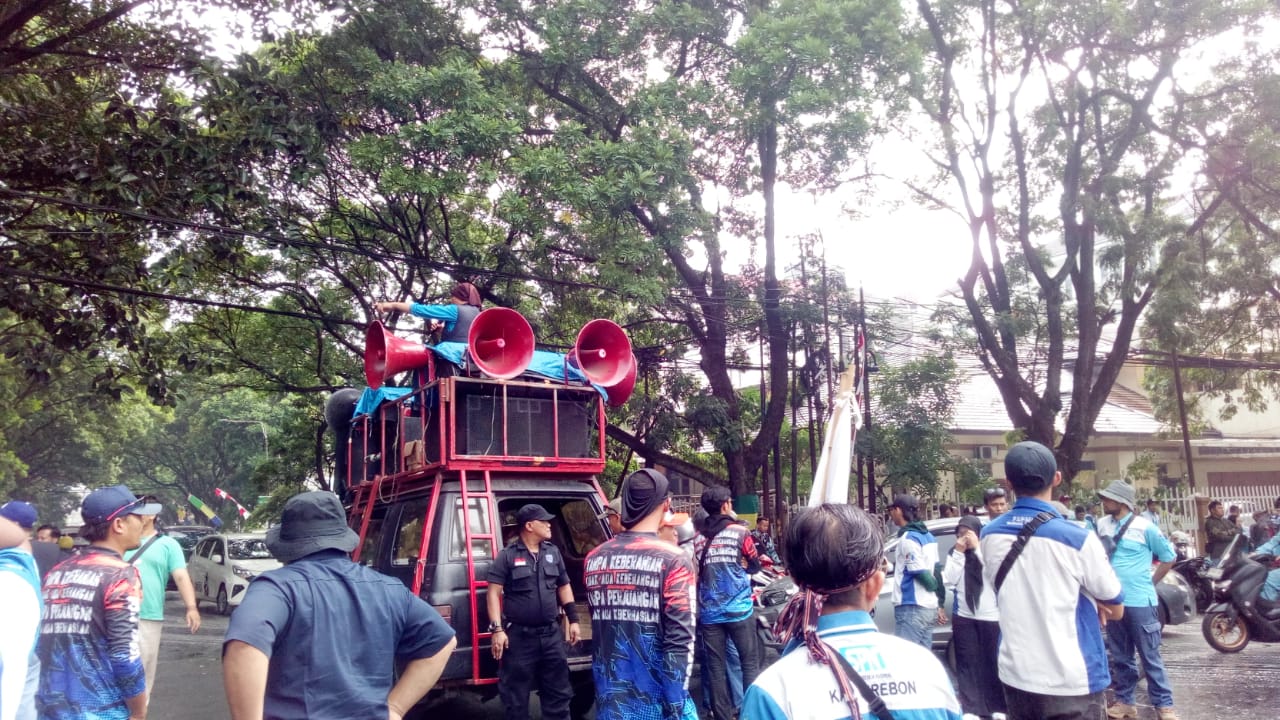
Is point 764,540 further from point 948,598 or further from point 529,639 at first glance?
point 529,639

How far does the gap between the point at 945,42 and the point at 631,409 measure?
819cm

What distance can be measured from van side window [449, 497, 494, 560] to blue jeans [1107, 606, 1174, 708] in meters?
4.28

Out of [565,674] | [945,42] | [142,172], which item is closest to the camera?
[565,674]

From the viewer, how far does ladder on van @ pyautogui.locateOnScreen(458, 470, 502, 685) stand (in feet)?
19.3

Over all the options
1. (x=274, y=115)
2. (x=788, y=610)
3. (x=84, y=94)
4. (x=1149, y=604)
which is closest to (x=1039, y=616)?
(x=788, y=610)

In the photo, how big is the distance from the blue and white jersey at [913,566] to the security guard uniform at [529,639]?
99.1 inches

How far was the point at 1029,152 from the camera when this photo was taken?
1567 centimetres

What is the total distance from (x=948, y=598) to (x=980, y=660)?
2923mm

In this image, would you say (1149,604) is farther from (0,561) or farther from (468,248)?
(468,248)

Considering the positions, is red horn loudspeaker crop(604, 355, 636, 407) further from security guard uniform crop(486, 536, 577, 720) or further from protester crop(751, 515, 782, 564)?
security guard uniform crop(486, 536, 577, 720)

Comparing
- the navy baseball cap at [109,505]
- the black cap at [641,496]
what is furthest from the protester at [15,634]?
the black cap at [641,496]

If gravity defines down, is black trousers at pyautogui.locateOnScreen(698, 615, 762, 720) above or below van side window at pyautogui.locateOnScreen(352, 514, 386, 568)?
below

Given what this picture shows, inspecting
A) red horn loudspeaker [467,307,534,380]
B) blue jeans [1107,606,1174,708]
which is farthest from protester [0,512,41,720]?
blue jeans [1107,606,1174,708]

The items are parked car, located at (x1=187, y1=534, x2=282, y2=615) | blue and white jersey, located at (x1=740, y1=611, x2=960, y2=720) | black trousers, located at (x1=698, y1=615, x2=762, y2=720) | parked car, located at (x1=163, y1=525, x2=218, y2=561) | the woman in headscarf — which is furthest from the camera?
parked car, located at (x1=163, y1=525, x2=218, y2=561)
